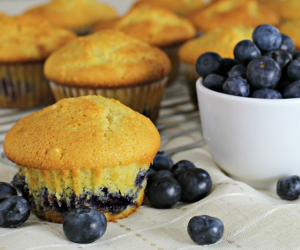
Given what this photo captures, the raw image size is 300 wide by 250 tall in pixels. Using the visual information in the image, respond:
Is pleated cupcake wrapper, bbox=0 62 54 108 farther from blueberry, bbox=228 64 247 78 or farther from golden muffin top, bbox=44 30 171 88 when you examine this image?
blueberry, bbox=228 64 247 78

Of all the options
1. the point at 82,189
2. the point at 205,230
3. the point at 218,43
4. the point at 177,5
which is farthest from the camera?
the point at 177,5

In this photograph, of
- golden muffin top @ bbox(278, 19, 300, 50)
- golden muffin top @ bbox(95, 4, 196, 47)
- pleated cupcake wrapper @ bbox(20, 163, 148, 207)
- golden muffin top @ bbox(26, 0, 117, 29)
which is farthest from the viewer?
golden muffin top @ bbox(26, 0, 117, 29)

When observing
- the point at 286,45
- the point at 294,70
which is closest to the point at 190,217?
the point at 294,70

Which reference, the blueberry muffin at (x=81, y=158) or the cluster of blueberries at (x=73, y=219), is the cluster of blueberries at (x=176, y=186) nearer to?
the blueberry muffin at (x=81, y=158)

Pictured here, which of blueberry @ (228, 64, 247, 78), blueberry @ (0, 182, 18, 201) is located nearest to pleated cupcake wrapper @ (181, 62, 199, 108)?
blueberry @ (228, 64, 247, 78)

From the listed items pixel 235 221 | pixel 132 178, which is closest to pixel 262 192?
pixel 235 221

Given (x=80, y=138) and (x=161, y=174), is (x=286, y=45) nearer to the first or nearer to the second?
(x=161, y=174)
